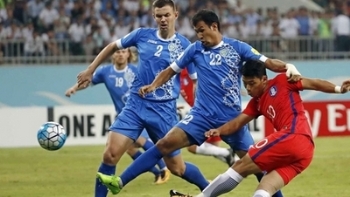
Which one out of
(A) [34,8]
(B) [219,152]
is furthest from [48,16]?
(B) [219,152]

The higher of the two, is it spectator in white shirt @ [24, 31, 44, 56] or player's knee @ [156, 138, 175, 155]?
player's knee @ [156, 138, 175, 155]

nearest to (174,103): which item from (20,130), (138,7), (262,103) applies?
(262,103)

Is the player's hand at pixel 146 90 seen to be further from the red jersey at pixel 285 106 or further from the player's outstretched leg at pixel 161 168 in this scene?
the player's outstretched leg at pixel 161 168

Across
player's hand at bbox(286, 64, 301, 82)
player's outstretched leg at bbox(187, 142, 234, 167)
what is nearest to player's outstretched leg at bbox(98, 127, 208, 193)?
player's hand at bbox(286, 64, 301, 82)

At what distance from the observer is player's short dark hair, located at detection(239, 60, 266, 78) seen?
8.91m

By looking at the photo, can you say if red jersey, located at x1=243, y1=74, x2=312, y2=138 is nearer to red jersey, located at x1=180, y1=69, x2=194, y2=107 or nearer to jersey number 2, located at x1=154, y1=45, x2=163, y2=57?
jersey number 2, located at x1=154, y1=45, x2=163, y2=57

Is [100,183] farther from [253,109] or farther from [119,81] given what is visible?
[119,81]

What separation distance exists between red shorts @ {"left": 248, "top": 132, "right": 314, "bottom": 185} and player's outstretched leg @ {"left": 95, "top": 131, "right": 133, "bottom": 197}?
6.29 ft

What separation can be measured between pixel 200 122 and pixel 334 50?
53.2 ft

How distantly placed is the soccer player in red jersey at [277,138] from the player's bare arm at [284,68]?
0.25 feet

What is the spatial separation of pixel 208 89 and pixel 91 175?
220 inches

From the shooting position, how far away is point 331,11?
27.1 meters

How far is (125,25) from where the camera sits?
81.7ft

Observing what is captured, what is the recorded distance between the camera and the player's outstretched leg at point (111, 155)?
1006 centimetres
